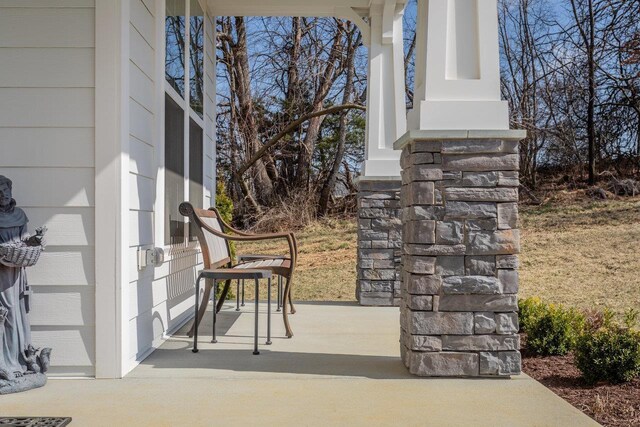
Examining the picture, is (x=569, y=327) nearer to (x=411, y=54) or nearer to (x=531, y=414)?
(x=531, y=414)

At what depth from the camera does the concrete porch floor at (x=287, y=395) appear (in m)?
2.50

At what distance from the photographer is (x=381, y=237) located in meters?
5.71

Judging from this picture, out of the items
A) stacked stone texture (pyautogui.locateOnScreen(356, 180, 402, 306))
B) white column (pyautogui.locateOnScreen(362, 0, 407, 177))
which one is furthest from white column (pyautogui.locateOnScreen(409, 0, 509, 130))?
white column (pyautogui.locateOnScreen(362, 0, 407, 177))

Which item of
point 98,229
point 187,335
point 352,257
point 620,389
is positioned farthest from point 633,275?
point 98,229

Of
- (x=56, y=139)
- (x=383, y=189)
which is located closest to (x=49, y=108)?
(x=56, y=139)

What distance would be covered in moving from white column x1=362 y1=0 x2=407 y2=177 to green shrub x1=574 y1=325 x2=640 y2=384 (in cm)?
303

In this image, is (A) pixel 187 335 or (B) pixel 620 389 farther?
(A) pixel 187 335

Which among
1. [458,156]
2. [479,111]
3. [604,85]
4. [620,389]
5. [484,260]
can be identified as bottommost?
[620,389]

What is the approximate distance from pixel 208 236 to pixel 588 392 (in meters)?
2.46

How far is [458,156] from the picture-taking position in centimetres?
309

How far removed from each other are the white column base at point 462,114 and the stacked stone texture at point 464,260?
99 millimetres

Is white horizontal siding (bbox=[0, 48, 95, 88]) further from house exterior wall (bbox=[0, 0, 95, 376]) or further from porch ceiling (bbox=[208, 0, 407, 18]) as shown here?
porch ceiling (bbox=[208, 0, 407, 18])

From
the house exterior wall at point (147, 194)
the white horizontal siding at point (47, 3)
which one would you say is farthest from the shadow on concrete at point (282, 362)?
the white horizontal siding at point (47, 3)

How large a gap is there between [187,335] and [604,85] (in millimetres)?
9998
